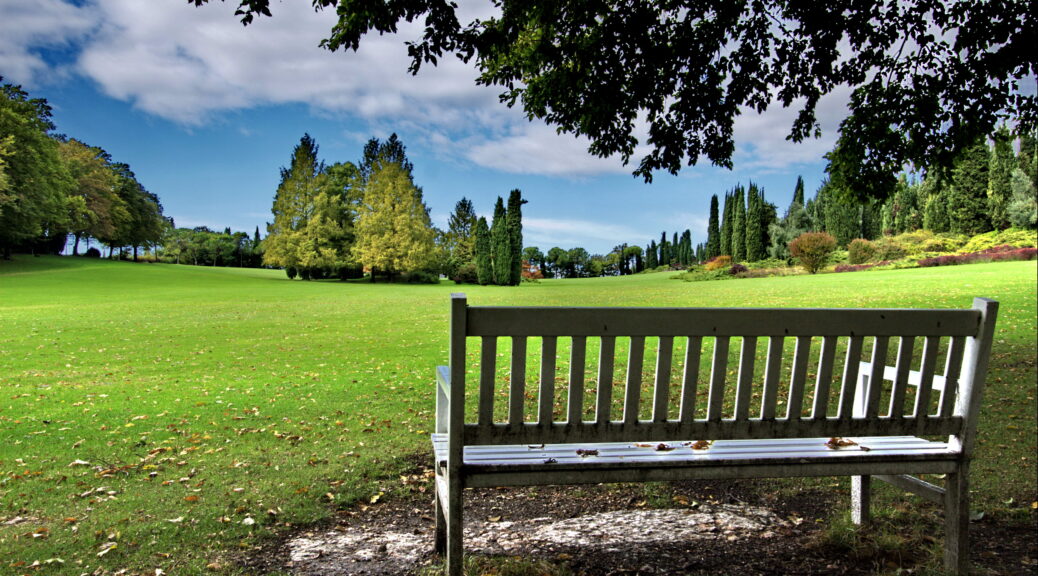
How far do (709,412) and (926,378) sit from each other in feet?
3.54

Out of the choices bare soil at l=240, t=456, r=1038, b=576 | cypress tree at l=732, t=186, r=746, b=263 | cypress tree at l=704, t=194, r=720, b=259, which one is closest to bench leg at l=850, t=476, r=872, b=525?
bare soil at l=240, t=456, r=1038, b=576

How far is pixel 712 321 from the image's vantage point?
98.0 inches

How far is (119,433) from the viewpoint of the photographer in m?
5.45

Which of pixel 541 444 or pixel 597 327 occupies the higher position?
pixel 597 327

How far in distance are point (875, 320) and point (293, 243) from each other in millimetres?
38694

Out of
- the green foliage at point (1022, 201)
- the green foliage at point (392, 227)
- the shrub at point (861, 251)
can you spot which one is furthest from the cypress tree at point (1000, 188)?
the green foliage at point (392, 227)

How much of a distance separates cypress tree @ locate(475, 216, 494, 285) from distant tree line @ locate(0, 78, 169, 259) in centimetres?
1953

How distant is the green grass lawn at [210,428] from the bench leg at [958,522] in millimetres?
1356

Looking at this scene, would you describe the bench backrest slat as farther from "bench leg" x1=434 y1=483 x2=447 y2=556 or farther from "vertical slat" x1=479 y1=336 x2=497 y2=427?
"bench leg" x1=434 y1=483 x2=447 y2=556

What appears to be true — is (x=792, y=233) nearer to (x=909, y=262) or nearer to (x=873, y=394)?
(x=909, y=262)

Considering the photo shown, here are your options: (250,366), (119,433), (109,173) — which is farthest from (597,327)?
(109,173)

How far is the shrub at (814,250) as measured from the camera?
3422 cm

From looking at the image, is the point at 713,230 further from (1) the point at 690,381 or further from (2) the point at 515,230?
(1) the point at 690,381

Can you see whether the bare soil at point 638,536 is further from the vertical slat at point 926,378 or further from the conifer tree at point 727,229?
the conifer tree at point 727,229
